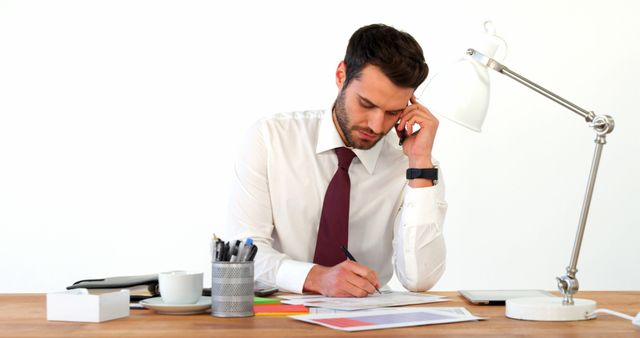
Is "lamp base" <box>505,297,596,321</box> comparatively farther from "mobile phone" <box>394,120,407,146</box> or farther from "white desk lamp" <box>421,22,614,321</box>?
"mobile phone" <box>394,120,407,146</box>

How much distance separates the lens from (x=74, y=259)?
3.92 metres

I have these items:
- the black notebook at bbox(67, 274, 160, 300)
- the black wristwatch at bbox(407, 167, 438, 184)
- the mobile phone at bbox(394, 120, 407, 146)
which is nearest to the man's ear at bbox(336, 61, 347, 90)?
the mobile phone at bbox(394, 120, 407, 146)

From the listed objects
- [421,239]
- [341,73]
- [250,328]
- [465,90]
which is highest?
[341,73]

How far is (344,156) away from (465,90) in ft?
2.51

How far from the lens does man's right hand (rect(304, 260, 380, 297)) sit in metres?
1.90

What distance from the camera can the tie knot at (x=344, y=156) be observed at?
7.84 feet

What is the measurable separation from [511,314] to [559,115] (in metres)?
2.48

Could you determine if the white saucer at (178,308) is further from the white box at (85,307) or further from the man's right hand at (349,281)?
the man's right hand at (349,281)

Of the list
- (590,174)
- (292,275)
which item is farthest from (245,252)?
(590,174)

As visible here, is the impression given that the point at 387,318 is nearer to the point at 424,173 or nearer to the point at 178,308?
the point at 178,308

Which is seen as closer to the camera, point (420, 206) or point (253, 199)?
point (420, 206)

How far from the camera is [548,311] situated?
60.8 inches

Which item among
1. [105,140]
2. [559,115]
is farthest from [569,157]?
[105,140]

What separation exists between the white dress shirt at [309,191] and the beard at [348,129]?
0.04m
